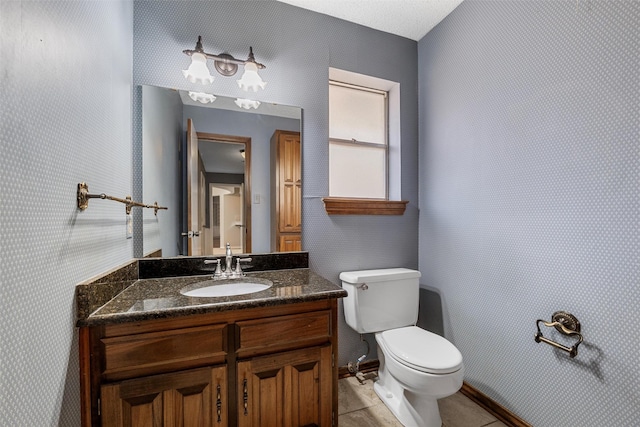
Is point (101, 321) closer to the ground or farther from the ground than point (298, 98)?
closer to the ground

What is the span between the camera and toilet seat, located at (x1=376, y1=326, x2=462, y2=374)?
1.35 m

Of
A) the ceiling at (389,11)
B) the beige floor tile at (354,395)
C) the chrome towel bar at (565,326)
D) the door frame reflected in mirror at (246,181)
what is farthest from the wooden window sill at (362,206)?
the ceiling at (389,11)

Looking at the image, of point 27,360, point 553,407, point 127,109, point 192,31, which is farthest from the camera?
point 192,31

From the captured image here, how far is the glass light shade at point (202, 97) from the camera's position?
5.39 feet

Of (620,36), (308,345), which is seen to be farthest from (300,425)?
(620,36)

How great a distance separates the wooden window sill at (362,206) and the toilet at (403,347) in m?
0.42

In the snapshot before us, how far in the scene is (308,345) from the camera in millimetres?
1231

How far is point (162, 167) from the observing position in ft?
5.29

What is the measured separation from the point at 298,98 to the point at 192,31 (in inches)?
28.4

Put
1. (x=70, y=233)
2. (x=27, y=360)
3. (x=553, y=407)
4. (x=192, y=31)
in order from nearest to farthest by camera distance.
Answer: (x=27, y=360)
(x=70, y=233)
(x=553, y=407)
(x=192, y=31)

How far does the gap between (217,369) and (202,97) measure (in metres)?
1.45

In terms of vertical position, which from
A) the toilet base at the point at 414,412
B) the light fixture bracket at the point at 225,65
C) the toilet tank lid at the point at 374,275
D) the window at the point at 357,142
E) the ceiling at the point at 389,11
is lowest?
the toilet base at the point at 414,412

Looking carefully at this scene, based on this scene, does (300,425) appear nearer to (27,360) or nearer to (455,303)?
(27,360)

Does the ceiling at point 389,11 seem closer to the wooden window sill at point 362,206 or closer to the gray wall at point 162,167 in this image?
the gray wall at point 162,167
